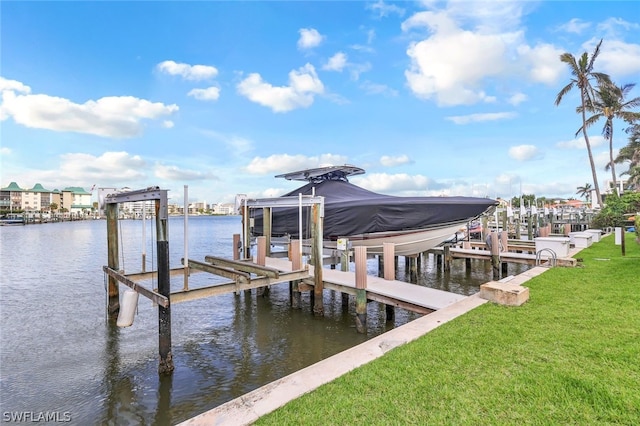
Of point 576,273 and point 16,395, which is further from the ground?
point 576,273

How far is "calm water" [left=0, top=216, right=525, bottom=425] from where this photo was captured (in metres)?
5.12

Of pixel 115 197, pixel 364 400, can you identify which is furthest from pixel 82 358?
pixel 364 400

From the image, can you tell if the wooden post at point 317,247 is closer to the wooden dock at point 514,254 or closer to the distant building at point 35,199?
the wooden dock at point 514,254

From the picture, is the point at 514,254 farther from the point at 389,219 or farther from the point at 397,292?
the point at 397,292

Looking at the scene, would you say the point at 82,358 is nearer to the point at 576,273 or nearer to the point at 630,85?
the point at 576,273

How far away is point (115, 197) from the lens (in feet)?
26.3

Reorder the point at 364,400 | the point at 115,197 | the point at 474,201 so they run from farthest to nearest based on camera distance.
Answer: the point at 474,201
the point at 115,197
the point at 364,400

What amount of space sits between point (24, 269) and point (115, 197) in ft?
49.2

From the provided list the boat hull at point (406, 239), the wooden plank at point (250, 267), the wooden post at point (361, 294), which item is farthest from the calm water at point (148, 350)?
the boat hull at point (406, 239)

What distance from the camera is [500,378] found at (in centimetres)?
326

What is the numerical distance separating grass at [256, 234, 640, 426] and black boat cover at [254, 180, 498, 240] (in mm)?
5493

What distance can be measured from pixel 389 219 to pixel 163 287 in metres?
6.77

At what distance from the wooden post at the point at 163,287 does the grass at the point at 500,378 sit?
373cm

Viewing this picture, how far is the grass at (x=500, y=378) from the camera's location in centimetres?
274
